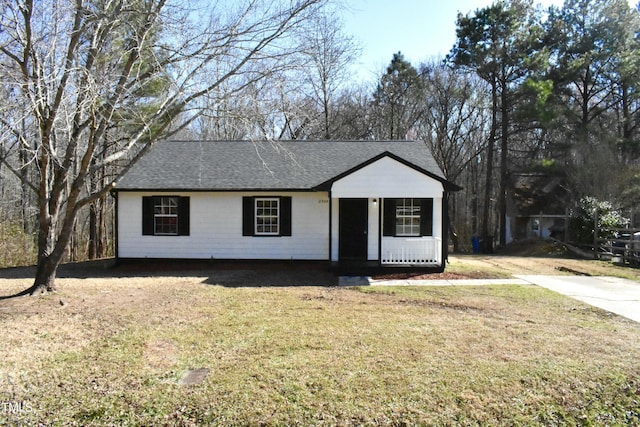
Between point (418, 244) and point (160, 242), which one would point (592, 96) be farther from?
point (160, 242)

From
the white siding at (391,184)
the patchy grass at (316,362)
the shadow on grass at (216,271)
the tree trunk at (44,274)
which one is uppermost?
the white siding at (391,184)

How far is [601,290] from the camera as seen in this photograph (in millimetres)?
10664

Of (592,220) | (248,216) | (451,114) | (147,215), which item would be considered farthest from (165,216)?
(451,114)

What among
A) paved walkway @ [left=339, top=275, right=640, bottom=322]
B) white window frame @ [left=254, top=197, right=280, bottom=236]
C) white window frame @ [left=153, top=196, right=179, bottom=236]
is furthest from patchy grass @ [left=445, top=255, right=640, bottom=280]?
white window frame @ [left=153, top=196, right=179, bottom=236]

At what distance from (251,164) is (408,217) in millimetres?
5877

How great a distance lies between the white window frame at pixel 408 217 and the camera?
13.8 meters

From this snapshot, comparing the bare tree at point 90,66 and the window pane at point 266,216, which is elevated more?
the bare tree at point 90,66

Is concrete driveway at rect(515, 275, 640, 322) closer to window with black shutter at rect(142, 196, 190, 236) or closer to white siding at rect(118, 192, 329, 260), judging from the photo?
white siding at rect(118, 192, 329, 260)

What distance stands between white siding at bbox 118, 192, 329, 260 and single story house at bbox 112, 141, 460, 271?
3 centimetres

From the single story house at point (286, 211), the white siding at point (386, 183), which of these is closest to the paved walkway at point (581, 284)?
the single story house at point (286, 211)

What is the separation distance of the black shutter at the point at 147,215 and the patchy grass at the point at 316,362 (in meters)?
6.16

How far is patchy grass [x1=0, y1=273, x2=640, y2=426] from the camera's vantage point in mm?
4363

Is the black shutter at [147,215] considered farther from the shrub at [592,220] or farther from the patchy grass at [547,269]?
the shrub at [592,220]

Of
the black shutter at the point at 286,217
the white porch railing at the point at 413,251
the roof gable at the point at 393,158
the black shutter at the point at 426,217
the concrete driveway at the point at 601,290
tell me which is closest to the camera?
the concrete driveway at the point at 601,290
